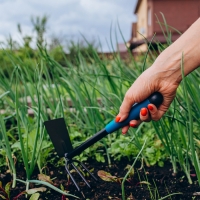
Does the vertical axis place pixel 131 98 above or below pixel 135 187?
above

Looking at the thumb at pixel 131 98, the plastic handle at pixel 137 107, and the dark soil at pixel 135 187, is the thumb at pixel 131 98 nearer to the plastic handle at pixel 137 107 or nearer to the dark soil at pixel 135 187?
the plastic handle at pixel 137 107

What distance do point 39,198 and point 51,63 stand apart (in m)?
0.69

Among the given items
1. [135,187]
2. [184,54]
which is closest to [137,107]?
[184,54]

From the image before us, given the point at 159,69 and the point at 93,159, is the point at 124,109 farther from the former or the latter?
the point at 93,159

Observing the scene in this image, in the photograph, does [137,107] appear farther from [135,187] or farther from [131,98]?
[135,187]

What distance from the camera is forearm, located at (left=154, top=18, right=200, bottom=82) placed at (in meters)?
1.02

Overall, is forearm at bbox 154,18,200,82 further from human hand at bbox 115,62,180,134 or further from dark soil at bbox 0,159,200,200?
dark soil at bbox 0,159,200,200

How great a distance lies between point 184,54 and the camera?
3.40 feet

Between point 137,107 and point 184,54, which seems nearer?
point 184,54

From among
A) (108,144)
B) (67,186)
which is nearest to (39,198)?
(67,186)

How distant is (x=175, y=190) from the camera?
133 centimetres

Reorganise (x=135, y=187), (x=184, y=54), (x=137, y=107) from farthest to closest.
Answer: (x=135, y=187)
(x=137, y=107)
(x=184, y=54)

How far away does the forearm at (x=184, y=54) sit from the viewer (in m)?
1.02

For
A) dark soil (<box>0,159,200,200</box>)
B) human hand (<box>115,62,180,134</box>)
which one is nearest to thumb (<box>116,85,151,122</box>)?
human hand (<box>115,62,180,134</box>)
